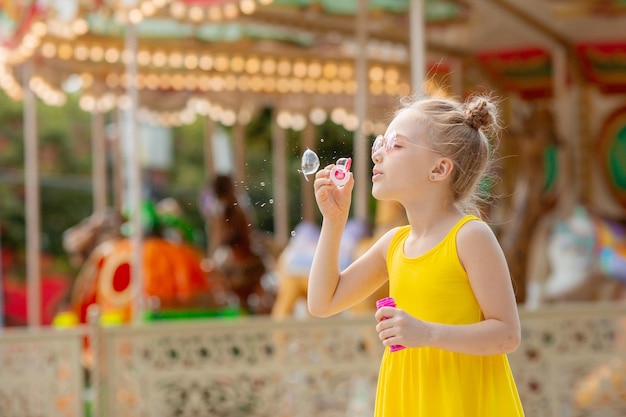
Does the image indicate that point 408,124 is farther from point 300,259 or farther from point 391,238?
point 300,259

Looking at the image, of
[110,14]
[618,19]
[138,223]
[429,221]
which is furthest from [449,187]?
[618,19]

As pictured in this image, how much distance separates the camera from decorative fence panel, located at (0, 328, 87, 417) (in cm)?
506

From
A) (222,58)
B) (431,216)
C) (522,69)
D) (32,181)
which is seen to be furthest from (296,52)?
(431,216)

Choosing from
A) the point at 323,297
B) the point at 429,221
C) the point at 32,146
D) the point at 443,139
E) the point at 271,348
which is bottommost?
the point at 271,348

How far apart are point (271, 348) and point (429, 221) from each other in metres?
3.16

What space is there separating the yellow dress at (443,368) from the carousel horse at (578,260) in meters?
4.95

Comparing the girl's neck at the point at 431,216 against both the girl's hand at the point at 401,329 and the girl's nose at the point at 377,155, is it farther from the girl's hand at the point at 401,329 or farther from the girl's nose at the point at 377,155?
the girl's hand at the point at 401,329

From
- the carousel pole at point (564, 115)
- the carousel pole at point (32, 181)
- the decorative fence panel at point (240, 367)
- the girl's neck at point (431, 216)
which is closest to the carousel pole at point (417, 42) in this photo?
the decorative fence panel at point (240, 367)

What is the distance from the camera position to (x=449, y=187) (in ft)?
6.70

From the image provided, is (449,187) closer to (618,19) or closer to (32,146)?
(618,19)

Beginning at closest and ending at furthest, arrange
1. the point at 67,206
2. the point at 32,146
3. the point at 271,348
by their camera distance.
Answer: the point at 271,348, the point at 32,146, the point at 67,206

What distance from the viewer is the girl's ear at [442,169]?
2.01 m

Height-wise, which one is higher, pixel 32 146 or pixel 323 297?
pixel 32 146

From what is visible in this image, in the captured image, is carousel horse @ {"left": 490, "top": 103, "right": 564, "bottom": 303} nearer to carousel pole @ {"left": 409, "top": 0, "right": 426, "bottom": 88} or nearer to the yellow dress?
carousel pole @ {"left": 409, "top": 0, "right": 426, "bottom": 88}
